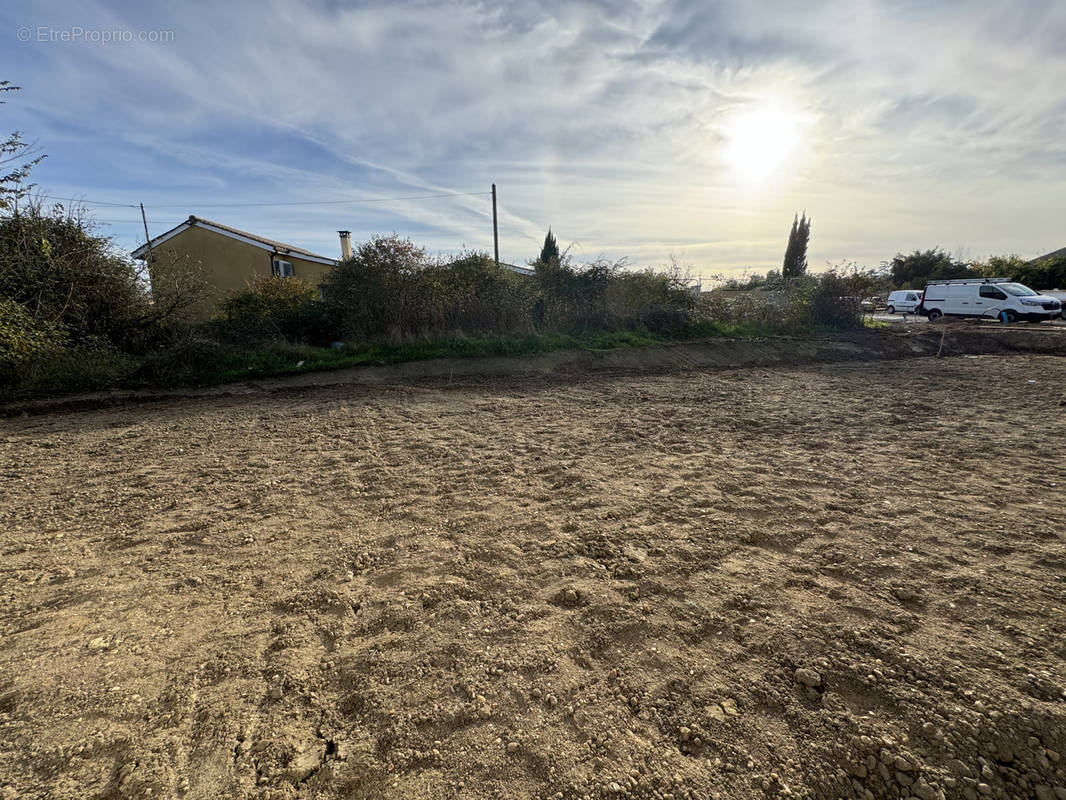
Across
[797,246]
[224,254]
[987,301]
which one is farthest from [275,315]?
[797,246]

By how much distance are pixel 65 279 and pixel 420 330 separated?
→ 6610 mm

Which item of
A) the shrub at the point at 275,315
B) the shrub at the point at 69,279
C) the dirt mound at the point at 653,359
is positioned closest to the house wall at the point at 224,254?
the shrub at the point at 275,315

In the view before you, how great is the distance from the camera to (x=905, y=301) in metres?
25.9

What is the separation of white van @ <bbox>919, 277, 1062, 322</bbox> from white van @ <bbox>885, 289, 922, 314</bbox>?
1387 mm

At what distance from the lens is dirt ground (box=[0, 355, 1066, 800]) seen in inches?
67.8

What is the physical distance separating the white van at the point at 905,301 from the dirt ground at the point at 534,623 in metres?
25.8

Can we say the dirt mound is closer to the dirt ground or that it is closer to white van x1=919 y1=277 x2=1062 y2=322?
the dirt ground

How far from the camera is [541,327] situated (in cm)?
1282

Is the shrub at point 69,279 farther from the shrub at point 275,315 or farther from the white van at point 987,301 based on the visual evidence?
the white van at point 987,301

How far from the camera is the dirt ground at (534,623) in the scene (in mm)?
1723

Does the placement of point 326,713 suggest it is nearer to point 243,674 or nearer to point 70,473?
point 243,674

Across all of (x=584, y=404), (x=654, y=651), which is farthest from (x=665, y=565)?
(x=584, y=404)

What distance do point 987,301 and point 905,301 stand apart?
18.7 feet

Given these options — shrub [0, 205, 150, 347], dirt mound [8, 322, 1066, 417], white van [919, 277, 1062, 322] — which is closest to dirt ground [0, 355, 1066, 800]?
dirt mound [8, 322, 1066, 417]
